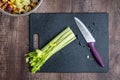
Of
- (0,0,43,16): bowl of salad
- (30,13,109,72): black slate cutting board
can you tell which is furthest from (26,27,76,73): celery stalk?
(0,0,43,16): bowl of salad

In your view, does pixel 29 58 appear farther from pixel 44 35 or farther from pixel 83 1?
pixel 83 1

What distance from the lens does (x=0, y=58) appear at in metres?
1.14

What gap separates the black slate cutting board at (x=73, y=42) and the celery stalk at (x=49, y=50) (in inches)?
0.6

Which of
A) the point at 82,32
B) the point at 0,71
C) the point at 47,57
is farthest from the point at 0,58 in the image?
the point at 82,32

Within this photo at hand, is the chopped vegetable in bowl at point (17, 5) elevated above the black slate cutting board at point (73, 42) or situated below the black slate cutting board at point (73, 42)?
above

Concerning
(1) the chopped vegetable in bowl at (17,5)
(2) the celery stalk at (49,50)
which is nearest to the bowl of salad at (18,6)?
(1) the chopped vegetable in bowl at (17,5)

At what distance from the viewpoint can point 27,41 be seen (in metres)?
1.14

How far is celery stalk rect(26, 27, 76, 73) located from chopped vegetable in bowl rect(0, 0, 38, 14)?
13 cm

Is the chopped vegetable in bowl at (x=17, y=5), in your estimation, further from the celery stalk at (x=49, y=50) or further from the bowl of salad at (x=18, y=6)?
the celery stalk at (x=49, y=50)

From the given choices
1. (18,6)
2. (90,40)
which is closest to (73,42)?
(90,40)

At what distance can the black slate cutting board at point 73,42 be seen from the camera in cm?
113

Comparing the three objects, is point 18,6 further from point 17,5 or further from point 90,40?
point 90,40

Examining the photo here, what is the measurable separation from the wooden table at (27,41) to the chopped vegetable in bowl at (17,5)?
0.14ft

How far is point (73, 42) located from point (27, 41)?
5.9 inches
